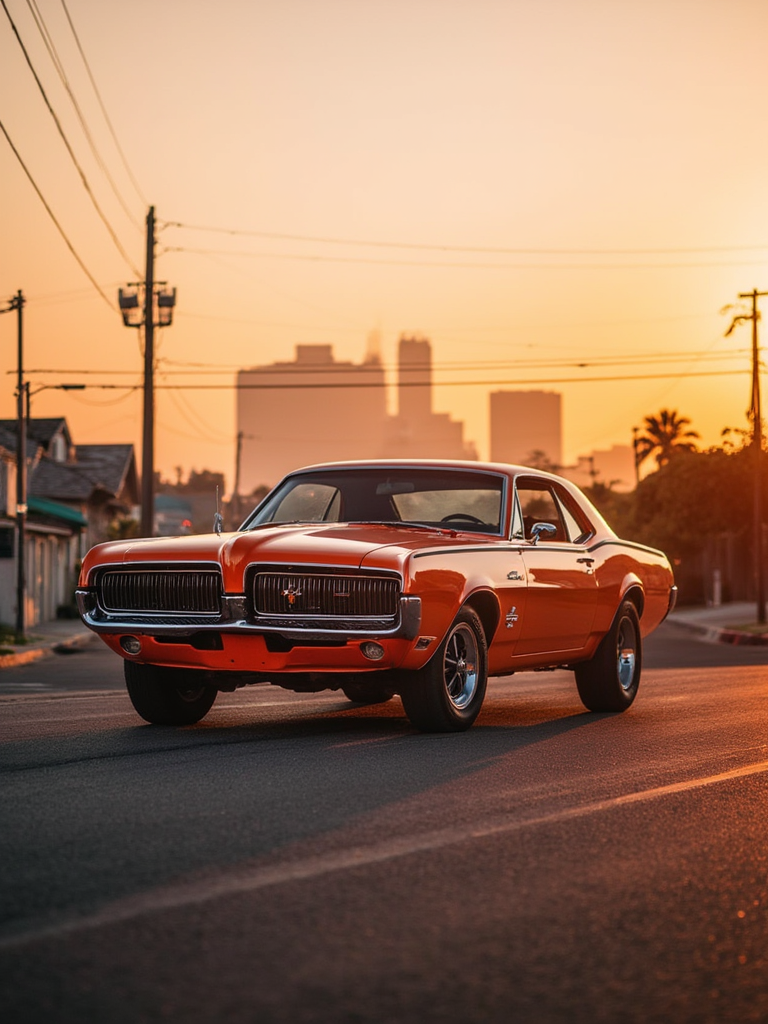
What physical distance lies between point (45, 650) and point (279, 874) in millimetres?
26623

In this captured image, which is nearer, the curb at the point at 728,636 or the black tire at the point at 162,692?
the black tire at the point at 162,692

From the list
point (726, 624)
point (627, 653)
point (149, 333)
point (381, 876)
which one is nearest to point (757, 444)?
point (726, 624)

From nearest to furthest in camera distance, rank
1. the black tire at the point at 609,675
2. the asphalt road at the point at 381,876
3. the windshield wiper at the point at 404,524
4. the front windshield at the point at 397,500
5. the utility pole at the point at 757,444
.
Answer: the asphalt road at the point at 381,876
the windshield wiper at the point at 404,524
the front windshield at the point at 397,500
the black tire at the point at 609,675
the utility pole at the point at 757,444

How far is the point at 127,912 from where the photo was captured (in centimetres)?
472

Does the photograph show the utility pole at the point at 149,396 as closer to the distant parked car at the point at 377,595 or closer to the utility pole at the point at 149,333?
the utility pole at the point at 149,333

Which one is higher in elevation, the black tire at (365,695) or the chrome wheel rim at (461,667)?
the chrome wheel rim at (461,667)

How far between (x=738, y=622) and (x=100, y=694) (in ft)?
101

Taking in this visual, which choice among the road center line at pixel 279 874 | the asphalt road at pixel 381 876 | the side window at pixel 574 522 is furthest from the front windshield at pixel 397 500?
the road center line at pixel 279 874

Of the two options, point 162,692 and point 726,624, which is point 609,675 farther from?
point 726,624

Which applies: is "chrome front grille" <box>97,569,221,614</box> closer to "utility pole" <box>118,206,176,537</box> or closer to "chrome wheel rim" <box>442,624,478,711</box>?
"chrome wheel rim" <box>442,624,478,711</box>

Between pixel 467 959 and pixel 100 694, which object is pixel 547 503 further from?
pixel 467 959

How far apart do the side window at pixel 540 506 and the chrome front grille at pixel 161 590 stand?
2698 mm

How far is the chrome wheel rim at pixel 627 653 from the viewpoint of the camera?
39.1 feet

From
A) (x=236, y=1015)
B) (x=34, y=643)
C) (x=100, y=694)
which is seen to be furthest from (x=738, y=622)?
(x=236, y=1015)
